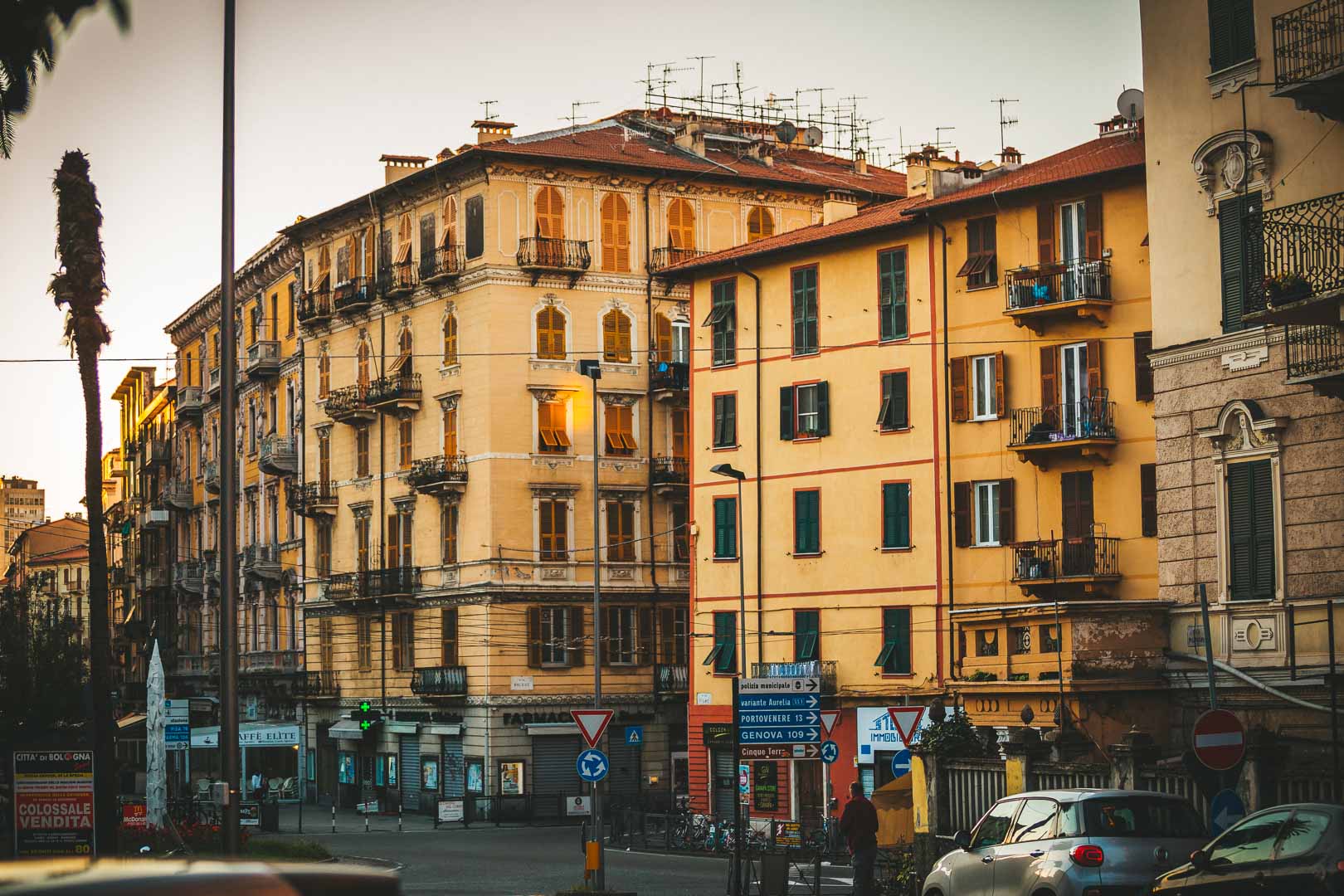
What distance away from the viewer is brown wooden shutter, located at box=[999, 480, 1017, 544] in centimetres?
4709

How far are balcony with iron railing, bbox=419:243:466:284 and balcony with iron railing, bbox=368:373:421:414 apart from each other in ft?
11.5

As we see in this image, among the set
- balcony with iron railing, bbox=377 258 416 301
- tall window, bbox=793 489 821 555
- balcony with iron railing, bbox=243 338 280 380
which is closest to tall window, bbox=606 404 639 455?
balcony with iron railing, bbox=377 258 416 301

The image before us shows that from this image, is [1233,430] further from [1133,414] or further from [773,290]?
[773,290]

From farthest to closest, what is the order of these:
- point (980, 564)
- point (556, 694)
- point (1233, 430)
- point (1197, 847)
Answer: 1. point (556, 694)
2. point (980, 564)
3. point (1233, 430)
4. point (1197, 847)

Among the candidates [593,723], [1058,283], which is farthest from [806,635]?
[593,723]

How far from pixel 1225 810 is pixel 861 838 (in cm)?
795

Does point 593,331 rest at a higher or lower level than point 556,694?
higher

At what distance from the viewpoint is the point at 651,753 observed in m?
62.7

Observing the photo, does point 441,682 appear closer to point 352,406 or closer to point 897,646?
point 352,406

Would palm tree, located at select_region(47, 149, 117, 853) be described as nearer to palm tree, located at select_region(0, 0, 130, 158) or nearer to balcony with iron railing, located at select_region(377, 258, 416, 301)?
balcony with iron railing, located at select_region(377, 258, 416, 301)

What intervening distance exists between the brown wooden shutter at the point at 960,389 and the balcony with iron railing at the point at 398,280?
76.7ft

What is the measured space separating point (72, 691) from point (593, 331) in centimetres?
2087

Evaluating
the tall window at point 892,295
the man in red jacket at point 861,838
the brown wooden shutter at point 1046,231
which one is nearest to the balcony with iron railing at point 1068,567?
the brown wooden shutter at point 1046,231

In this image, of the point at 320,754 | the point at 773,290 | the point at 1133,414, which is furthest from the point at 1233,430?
the point at 320,754
